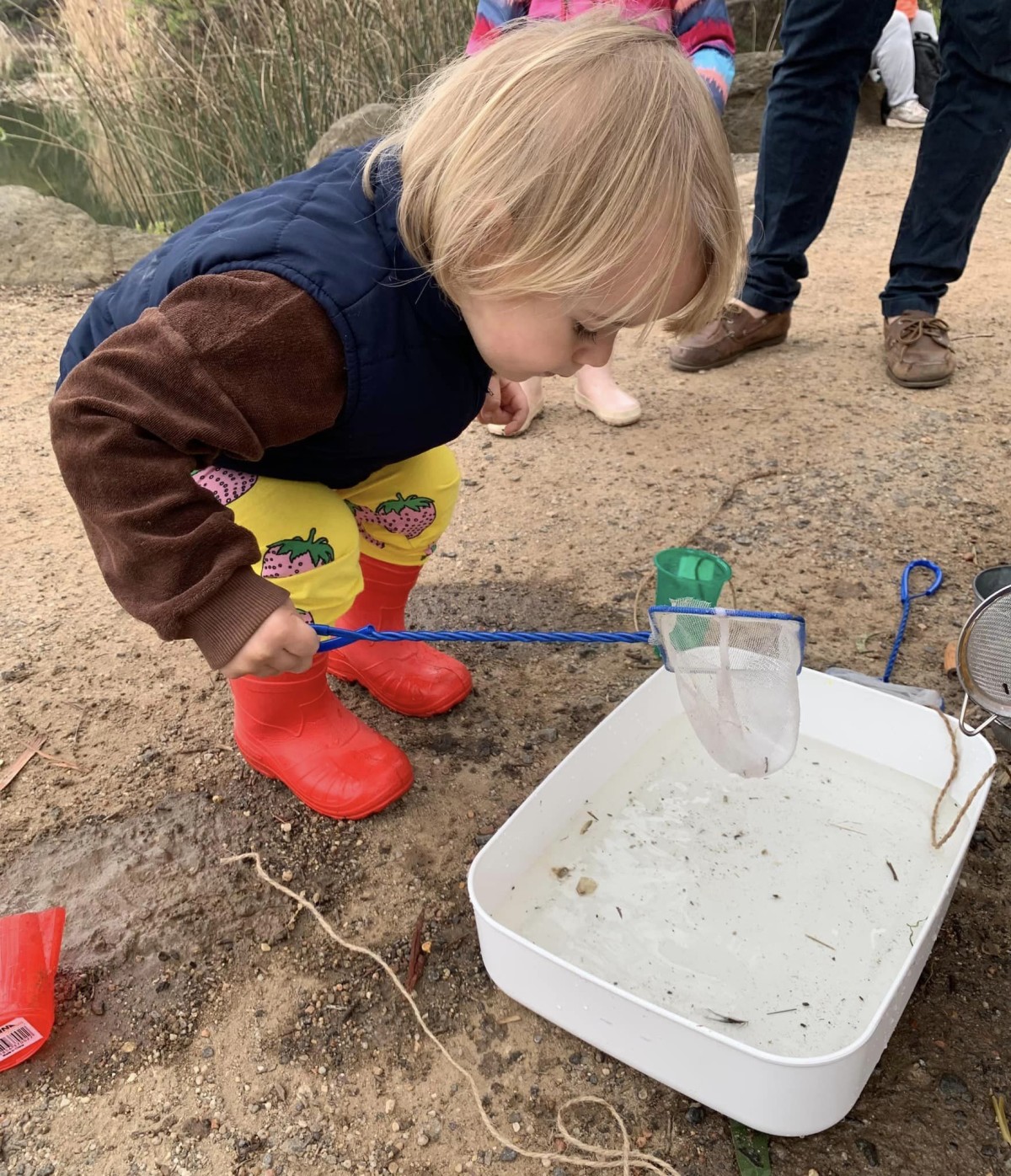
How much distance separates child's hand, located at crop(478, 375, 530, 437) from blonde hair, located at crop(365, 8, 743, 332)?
0.60 m

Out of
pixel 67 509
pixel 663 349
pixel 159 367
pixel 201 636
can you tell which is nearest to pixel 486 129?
pixel 159 367

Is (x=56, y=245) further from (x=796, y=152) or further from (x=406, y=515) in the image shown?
(x=406, y=515)

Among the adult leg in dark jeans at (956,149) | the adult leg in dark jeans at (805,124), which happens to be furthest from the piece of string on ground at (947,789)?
the adult leg in dark jeans at (956,149)

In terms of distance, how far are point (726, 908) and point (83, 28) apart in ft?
19.3

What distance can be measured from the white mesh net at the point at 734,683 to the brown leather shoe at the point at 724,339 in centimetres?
185

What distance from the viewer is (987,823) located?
149cm

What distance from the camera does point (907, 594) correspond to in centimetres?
195

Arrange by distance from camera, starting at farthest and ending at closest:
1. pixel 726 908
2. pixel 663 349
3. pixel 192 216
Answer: pixel 192 216 → pixel 663 349 → pixel 726 908

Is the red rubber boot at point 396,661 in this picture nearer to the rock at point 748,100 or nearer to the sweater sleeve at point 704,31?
the sweater sleeve at point 704,31

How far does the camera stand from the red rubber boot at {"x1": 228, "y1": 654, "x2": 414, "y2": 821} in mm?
1533

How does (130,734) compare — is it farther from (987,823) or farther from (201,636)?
(987,823)

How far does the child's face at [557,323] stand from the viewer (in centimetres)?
112

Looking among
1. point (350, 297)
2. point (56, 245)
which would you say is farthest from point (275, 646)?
point (56, 245)

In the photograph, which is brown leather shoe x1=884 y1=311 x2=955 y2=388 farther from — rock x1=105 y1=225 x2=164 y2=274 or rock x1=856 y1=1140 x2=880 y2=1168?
rock x1=105 y1=225 x2=164 y2=274
